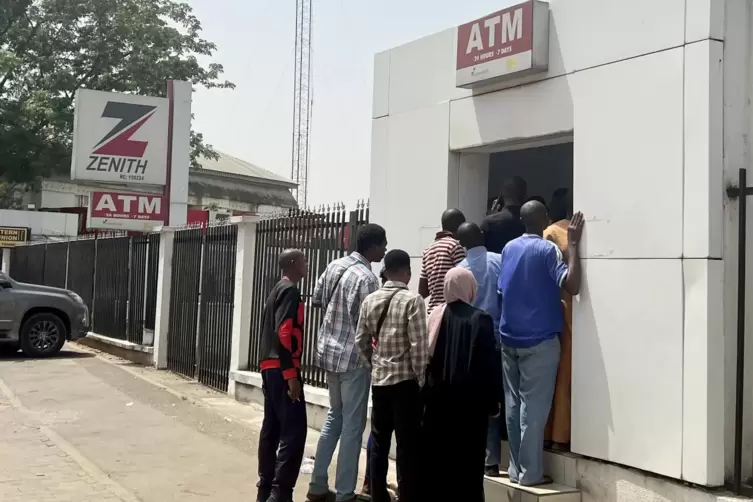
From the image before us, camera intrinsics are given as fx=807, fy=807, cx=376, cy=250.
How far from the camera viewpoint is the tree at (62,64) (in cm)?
2902

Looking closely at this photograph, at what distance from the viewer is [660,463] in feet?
16.1

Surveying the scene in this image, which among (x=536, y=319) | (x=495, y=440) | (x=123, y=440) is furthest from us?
(x=123, y=440)

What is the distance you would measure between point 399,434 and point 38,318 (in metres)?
11.5

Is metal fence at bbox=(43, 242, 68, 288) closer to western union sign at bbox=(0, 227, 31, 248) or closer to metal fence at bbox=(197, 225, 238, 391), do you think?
western union sign at bbox=(0, 227, 31, 248)

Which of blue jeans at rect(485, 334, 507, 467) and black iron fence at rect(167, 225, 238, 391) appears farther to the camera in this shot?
black iron fence at rect(167, 225, 238, 391)

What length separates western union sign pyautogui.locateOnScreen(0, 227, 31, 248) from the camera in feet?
80.7

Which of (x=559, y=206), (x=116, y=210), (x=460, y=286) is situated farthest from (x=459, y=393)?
(x=116, y=210)

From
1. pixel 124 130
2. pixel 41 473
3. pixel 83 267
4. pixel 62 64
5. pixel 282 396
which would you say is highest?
pixel 62 64

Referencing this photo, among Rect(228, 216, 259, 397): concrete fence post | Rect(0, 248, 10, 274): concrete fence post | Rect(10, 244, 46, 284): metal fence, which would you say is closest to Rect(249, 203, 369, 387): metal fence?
Rect(228, 216, 259, 397): concrete fence post

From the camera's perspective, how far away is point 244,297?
1059 cm

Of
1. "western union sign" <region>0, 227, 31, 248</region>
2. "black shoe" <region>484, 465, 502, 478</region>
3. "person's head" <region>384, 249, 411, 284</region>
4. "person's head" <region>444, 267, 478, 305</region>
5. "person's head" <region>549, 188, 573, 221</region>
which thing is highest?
"western union sign" <region>0, 227, 31, 248</region>

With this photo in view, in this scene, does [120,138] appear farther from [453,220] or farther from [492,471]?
[492,471]

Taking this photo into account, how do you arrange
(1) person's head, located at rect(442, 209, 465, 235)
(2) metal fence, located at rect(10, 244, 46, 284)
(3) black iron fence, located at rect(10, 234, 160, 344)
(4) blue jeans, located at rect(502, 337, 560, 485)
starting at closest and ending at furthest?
1. (4) blue jeans, located at rect(502, 337, 560, 485)
2. (1) person's head, located at rect(442, 209, 465, 235)
3. (3) black iron fence, located at rect(10, 234, 160, 344)
4. (2) metal fence, located at rect(10, 244, 46, 284)

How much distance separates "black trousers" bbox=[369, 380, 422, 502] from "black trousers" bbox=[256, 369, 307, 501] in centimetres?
63
